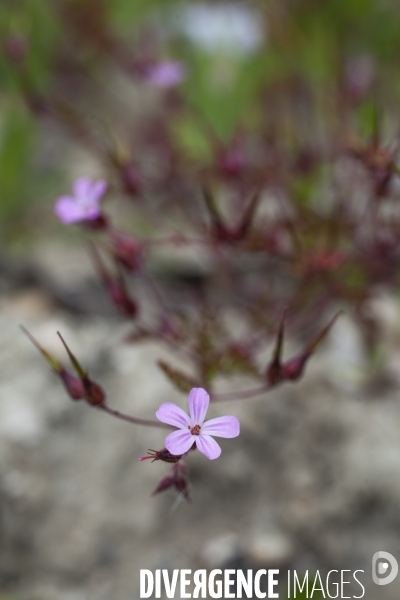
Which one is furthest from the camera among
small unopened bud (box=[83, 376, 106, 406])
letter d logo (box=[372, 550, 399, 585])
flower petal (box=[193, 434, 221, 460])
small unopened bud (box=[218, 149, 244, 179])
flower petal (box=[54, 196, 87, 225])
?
small unopened bud (box=[218, 149, 244, 179])

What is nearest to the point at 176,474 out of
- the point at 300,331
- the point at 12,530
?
the point at 12,530

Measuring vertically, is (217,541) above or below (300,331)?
below

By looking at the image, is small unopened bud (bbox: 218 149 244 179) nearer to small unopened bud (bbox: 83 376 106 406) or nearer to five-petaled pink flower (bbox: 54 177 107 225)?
five-petaled pink flower (bbox: 54 177 107 225)

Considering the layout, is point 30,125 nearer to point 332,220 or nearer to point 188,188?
point 188,188

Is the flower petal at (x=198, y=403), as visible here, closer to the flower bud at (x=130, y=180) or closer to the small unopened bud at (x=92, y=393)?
the small unopened bud at (x=92, y=393)

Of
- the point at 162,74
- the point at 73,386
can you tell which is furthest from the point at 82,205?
the point at 162,74

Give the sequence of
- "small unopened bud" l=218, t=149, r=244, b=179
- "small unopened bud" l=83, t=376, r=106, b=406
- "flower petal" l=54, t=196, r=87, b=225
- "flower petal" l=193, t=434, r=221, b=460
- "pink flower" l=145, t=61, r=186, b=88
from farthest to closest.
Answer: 1. "pink flower" l=145, t=61, r=186, b=88
2. "small unopened bud" l=218, t=149, r=244, b=179
3. "flower petal" l=54, t=196, r=87, b=225
4. "small unopened bud" l=83, t=376, r=106, b=406
5. "flower petal" l=193, t=434, r=221, b=460

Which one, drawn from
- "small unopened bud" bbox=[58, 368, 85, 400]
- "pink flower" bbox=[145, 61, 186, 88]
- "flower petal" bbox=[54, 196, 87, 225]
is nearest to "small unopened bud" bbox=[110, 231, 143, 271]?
"flower petal" bbox=[54, 196, 87, 225]
